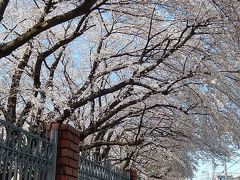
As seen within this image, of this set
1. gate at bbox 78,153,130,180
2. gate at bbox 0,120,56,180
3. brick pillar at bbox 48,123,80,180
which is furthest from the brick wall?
gate at bbox 78,153,130,180

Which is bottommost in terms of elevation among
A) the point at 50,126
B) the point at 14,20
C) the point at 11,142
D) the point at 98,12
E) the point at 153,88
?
the point at 11,142

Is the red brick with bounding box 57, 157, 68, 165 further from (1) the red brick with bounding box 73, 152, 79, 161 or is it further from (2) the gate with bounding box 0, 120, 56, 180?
(1) the red brick with bounding box 73, 152, 79, 161

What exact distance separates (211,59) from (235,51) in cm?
54

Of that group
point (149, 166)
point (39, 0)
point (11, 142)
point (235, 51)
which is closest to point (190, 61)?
point (235, 51)

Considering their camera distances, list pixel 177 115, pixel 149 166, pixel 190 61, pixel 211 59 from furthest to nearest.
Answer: pixel 149 166 → pixel 177 115 → pixel 190 61 → pixel 211 59

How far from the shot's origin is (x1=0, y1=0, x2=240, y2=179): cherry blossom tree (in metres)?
6.50

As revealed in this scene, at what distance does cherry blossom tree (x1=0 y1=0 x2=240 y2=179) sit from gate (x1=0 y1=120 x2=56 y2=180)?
0.62m

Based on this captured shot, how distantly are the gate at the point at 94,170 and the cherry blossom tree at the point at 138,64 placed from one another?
1.60 feet

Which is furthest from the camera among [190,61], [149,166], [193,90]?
[149,166]

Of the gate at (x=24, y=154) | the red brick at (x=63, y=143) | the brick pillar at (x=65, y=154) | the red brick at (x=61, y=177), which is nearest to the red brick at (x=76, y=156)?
the brick pillar at (x=65, y=154)

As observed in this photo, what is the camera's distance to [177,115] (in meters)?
A: 10.5

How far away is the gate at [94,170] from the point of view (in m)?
5.75

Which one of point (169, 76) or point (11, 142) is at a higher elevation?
point (169, 76)

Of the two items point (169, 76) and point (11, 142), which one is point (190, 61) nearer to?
point (169, 76)
